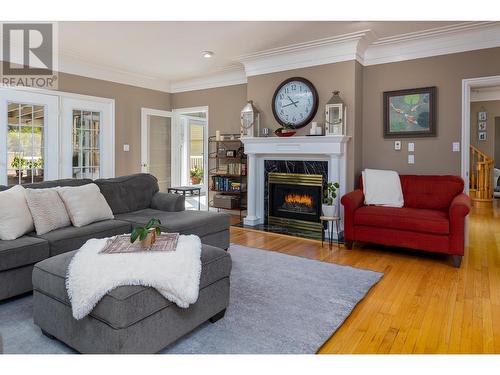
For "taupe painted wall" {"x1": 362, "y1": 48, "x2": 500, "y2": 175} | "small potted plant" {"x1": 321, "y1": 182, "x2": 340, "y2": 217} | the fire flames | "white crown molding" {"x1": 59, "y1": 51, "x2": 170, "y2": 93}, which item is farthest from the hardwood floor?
"white crown molding" {"x1": 59, "y1": 51, "x2": 170, "y2": 93}

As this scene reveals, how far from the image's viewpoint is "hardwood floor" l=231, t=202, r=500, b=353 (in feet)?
6.95

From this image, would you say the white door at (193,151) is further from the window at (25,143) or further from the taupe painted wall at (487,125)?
the taupe painted wall at (487,125)

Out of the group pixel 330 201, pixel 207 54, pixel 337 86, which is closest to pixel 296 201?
pixel 330 201

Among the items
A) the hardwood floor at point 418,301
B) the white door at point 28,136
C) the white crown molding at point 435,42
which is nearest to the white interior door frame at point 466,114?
the white crown molding at point 435,42

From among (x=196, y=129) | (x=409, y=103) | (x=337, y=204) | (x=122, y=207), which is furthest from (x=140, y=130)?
(x=409, y=103)

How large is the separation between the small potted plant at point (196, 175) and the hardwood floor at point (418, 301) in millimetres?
4256

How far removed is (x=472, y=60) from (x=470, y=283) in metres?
2.60

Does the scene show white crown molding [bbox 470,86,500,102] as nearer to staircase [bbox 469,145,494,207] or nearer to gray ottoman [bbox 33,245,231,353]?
staircase [bbox 469,145,494,207]

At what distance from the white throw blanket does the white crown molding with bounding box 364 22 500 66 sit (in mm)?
3835

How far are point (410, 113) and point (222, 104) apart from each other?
10.4 ft

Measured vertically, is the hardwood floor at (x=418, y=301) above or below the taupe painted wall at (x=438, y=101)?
below

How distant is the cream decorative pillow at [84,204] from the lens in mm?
3258
